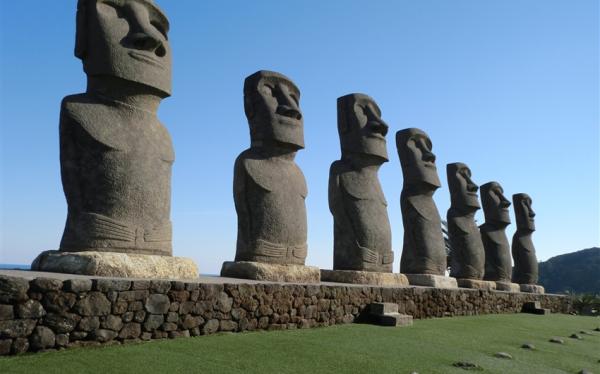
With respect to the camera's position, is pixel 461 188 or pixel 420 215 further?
pixel 461 188

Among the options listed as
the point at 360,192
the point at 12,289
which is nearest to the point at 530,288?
the point at 360,192

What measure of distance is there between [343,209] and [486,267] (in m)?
7.42

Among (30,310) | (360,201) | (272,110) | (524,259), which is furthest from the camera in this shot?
(524,259)

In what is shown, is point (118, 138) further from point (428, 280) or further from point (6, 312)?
point (428, 280)

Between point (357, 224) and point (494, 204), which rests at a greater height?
point (494, 204)

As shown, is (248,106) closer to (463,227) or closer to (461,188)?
(463,227)

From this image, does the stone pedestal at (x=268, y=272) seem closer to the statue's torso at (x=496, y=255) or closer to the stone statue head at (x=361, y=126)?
the stone statue head at (x=361, y=126)

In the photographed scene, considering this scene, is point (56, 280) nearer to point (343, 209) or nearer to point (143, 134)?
point (143, 134)

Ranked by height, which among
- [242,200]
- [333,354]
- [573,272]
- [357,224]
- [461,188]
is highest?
[461,188]

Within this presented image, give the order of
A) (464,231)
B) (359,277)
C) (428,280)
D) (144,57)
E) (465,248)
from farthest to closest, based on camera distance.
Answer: (464,231) < (465,248) < (428,280) < (359,277) < (144,57)

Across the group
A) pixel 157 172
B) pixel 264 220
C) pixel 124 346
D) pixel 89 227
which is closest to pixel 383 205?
pixel 264 220

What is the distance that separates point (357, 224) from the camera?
36.1 ft

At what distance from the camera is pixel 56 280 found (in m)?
5.12

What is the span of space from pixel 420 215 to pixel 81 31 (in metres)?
8.50
